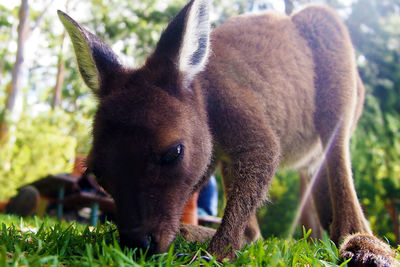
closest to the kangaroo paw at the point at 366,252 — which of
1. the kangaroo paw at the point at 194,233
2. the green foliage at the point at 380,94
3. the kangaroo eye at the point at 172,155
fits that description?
the kangaroo paw at the point at 194,233

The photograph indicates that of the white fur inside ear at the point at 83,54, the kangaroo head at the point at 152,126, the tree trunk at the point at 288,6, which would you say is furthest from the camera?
the tree trunk at the point at 288,6

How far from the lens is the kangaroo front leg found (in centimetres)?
288

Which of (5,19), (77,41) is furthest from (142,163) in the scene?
(5,19)

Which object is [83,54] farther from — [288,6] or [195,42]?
[288,6]

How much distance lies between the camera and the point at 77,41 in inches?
129

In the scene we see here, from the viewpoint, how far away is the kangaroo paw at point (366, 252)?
2768mm

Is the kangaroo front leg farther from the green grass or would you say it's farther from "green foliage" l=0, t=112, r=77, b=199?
"green foliage" l=0, t=112, r=77, b=199

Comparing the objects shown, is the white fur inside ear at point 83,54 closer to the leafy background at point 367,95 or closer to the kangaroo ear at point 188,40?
the kangaroo ear at point 188,40

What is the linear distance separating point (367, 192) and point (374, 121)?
2.24 m

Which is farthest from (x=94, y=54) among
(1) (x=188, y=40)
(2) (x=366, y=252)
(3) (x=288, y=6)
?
(3) (x=288, y=6)

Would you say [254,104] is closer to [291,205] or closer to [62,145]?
[291,205]

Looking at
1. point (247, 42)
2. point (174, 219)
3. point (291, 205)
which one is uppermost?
point (247, 42)

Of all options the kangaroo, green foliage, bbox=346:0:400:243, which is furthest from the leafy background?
the kangaroo

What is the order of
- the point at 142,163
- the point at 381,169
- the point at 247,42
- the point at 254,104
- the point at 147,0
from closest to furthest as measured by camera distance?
the point at 142,163 < the point at 254,104 < the point at 247,42 < the point at 381,169 < the point at 147,0
